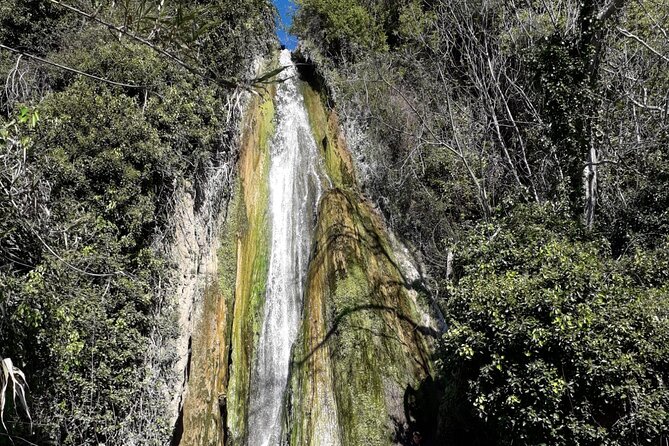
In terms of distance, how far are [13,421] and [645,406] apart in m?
8.45

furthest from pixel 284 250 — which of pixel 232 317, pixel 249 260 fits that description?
pixel 232 317

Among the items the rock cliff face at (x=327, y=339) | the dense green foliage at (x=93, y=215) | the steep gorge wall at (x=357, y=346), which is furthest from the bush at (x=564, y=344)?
the dense green foliage at (x=93, y=215)

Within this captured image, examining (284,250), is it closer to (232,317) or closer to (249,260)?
(249,260)

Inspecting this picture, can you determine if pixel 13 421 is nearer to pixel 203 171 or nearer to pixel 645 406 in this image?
pixel 203 171

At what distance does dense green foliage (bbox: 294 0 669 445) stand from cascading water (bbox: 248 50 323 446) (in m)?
1.76

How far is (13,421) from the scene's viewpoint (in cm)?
705

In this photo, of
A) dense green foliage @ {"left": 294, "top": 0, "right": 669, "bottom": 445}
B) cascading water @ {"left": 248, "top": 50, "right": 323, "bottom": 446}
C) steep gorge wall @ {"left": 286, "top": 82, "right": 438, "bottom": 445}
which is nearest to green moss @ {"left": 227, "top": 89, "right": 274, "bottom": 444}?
cascading water @ {"left": 248, "top": 50, "right": 323, "bottom": 446}

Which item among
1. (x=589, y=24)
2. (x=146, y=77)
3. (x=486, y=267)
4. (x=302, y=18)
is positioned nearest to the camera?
(x=486, y=267)

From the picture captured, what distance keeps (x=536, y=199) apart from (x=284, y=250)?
6580 mm

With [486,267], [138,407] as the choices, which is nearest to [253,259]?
[138,407]

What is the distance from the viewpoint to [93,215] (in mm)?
9539

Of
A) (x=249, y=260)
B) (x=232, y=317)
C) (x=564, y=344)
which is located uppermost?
(x=249, y=260)

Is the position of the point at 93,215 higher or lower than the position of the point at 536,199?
lower

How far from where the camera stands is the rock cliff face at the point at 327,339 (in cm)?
1010
